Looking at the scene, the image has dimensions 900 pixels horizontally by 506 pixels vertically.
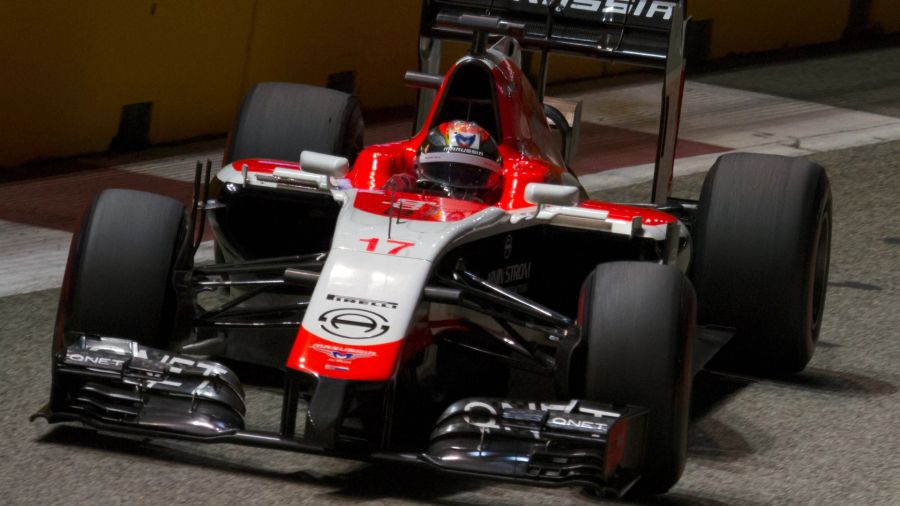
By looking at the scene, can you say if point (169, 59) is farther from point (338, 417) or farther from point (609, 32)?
point (338, 417)

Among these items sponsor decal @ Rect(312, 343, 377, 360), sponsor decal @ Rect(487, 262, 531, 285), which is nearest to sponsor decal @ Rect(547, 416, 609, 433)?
sponsor decal @ Rect(312, 343, 377, 360)

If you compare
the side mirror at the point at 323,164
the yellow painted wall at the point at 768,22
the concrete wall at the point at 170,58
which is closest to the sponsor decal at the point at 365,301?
the side mirror at the point at 323,164

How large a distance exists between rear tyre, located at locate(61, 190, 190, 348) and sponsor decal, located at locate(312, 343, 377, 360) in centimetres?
82

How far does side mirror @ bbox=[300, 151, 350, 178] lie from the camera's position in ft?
19.4

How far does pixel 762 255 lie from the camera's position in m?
6.38

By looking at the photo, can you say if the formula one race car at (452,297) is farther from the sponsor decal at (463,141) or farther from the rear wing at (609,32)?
the rear wing at (609,32)

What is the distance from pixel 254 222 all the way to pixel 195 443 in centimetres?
121

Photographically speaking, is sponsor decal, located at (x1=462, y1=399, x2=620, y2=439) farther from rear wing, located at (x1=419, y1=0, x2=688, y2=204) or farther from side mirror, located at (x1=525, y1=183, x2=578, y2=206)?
rear wing, located at (x1=419, y1=0, x2=688, y2=204)

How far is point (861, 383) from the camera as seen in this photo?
262 inches

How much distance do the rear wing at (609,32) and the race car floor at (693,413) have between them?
47.7 inches

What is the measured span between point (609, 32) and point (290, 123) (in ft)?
5.02

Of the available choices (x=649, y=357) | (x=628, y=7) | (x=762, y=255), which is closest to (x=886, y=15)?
(x=628, y=7)

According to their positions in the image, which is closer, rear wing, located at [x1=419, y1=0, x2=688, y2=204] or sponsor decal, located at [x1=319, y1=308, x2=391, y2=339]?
sponsor decal, located at [x1=319, y1=308, x2=391, y2=339]

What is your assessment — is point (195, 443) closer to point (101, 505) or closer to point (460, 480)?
point (101, 505)
